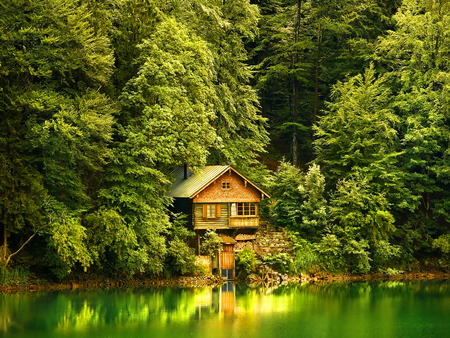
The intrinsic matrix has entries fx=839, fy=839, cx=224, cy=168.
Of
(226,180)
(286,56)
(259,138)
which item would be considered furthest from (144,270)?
(286,56)

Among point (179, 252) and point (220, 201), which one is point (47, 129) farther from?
point (220, 201)

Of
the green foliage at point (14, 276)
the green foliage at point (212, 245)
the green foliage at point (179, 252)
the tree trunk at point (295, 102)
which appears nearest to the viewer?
the green foliage at point (14, 276)

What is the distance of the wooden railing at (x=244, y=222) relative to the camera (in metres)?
50.8

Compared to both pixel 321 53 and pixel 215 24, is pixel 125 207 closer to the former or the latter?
pixel 215 24

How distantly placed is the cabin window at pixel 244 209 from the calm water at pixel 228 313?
18.9ft

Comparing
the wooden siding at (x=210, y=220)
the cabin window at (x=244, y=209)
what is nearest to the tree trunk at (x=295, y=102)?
the cabin window at (x=244, y=209)

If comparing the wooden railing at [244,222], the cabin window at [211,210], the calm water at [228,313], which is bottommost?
the calm water at [228,313]

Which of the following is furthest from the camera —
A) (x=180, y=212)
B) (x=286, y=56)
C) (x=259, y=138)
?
(x=286, y=56)

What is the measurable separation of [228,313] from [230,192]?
13805mm

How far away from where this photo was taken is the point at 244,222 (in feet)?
168

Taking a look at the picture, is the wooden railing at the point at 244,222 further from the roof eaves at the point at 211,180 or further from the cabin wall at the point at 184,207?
the roof eaves at the point at 211,180

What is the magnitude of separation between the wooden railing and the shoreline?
3785mm

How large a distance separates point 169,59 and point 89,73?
489 centimetres

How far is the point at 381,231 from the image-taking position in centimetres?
5244
